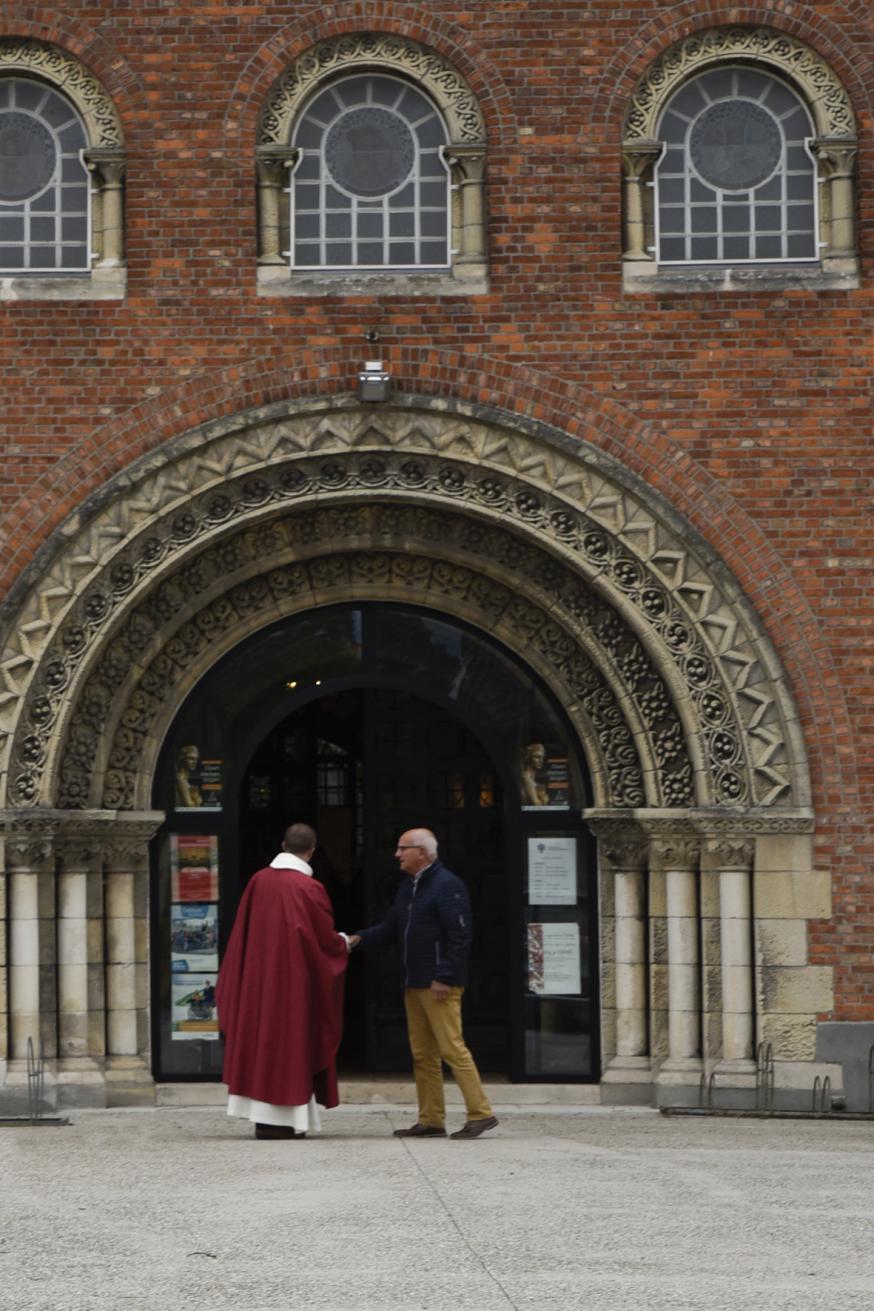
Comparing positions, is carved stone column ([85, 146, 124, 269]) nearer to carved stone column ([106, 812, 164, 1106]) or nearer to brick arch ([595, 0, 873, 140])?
brick arch ([595, 0, 873, 140])

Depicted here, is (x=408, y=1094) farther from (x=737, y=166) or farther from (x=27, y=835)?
(x=737, y=166)

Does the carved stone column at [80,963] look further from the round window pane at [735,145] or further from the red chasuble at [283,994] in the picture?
the round window pane at [735,145]

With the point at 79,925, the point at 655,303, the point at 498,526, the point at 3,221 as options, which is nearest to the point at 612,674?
the point at 498,526

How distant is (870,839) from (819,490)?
6.94 ft

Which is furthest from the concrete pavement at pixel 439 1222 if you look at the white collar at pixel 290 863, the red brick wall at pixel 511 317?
the red brick wall at pixel 511 317

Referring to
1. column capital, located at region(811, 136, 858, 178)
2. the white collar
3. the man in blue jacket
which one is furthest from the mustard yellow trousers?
column capital, located at region(811, 136, 858, 178)

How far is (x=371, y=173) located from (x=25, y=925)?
505 cm

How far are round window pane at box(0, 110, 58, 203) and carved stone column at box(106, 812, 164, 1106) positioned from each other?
392 cm

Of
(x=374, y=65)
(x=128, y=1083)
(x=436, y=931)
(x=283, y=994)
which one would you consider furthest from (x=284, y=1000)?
(x=374, y=65)

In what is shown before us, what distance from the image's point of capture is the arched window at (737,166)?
15227 mm

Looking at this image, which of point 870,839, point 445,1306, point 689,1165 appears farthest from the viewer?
point 870,839

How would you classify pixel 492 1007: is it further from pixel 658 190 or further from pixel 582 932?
pixel 658 190

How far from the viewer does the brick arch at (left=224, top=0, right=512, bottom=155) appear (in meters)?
15.2

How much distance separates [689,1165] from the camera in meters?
11.7
